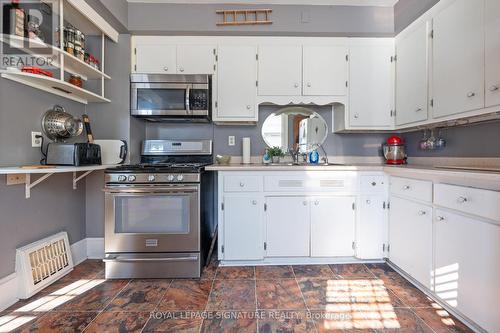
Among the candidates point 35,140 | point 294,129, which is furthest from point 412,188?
point 35,140

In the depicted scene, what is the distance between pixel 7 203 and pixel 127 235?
0.78 meters

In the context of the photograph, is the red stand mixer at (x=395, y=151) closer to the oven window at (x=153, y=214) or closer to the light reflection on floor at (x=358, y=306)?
the light reflection on floor at (x=358, y=306)

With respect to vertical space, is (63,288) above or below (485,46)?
below

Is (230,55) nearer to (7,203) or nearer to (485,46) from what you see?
(485,46)

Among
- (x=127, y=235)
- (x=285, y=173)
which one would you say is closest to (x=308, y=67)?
(x=285, y=173)

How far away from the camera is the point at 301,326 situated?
1.42 m

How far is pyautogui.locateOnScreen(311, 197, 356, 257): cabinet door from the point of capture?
7.07 feet

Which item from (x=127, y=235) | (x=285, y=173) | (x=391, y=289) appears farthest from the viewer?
(x=285, y=173)

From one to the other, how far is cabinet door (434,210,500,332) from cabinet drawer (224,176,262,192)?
4.29 ft

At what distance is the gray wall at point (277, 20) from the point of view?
2307 mm

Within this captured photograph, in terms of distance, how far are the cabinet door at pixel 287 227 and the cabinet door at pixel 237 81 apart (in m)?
0.92

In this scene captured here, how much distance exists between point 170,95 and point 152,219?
117cm

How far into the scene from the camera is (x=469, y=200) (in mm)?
1355

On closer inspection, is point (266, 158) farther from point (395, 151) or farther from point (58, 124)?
point (58, 124)
